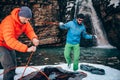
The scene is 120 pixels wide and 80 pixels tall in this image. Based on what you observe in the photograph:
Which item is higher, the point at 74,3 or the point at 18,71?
the point at 74,3

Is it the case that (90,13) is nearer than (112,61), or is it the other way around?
(112,61)

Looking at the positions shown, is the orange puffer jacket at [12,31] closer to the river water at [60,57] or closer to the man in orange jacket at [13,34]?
the man in orange jacket at [13,34]

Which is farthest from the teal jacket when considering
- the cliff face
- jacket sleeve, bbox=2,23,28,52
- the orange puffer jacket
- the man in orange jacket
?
the cliff face

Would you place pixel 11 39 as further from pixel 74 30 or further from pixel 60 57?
pixel 60 57

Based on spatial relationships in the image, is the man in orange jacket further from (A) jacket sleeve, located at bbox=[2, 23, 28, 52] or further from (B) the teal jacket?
(B) the teal jacket

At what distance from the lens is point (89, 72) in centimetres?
883

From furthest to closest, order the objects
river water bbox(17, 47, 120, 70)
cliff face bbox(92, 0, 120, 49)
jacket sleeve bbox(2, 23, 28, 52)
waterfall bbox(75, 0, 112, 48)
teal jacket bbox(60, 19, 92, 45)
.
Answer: waterfall bbox(75, 0, 112, 48) < cliff face bbox(92, 0, 120, 49) < river water bbox(17, 47, 120, 70) < teal jacket bbox(60, 19, 92, 45) < jacket sleeve bbox(2, 23, 28, 52)

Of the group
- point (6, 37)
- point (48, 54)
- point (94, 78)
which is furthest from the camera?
point (48, 54)

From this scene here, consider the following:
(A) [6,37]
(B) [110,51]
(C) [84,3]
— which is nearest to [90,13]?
(C) [84,3]

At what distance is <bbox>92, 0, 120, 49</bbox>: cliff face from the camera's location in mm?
18578

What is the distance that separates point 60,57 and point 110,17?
6.02 m

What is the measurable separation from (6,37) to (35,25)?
1342cm

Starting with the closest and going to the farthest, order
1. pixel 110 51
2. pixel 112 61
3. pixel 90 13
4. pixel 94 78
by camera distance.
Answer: pixel 94 78, pixel 112 61, pixel 110 51, pixel 90 13

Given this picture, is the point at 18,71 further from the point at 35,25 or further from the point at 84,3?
the point at 84,3
